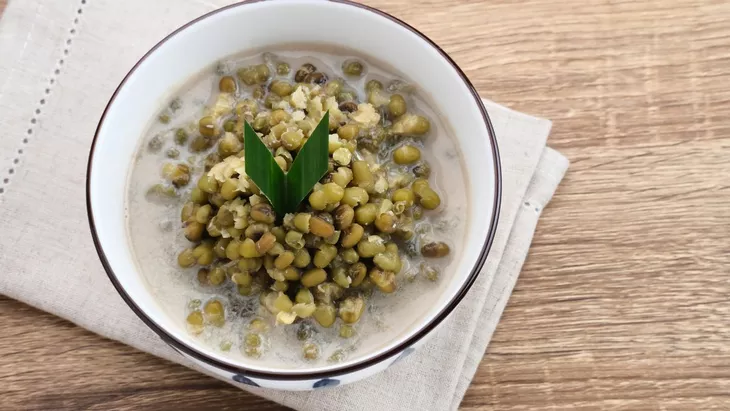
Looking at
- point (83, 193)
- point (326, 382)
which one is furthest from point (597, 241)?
point (83, 193)

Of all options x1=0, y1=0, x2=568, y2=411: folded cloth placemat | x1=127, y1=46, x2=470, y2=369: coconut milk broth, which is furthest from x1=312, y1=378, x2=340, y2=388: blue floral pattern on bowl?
x1=0, y1=0, x2=568, y2=411: folded cloth placemat

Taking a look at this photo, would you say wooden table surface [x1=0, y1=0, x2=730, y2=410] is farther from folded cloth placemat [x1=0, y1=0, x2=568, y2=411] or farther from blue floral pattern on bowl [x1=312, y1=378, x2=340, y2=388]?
blue floral pattern on bowl [x1=312, y1=378, x2=340, y2=388]

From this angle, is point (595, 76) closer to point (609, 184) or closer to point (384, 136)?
point (609, 184)

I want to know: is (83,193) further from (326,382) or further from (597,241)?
(597,241)

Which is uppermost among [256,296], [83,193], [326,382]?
[83,193]

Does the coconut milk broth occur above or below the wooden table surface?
above

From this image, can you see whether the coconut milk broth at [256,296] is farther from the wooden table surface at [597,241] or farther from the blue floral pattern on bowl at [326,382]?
the wooden table surface at [597,241]
